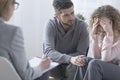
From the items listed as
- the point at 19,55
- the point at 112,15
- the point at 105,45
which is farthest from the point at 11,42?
the point at 112,15

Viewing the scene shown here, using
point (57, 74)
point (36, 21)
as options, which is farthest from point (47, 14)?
point (57, 74)

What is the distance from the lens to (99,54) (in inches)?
82.0

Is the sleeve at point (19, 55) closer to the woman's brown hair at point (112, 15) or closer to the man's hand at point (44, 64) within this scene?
the man's hand at point (44, 64)

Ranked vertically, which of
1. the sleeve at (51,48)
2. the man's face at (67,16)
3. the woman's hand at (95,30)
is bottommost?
the sleeve at (51,48)

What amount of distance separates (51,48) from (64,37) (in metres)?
0.16

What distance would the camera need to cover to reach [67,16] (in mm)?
2176

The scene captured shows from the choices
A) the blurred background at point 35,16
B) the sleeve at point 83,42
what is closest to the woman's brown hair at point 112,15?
the sleeve at point 83,42

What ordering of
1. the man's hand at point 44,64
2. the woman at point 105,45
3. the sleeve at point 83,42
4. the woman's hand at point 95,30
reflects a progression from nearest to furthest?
1. the man's hand at point 44,64
2. the woman at point 105,45
3. the woman's hand at point 95,30
4. the sleeve at point 83,42

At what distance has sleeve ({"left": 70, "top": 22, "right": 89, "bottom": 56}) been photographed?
2207 mm

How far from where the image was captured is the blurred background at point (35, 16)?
287 centimetres

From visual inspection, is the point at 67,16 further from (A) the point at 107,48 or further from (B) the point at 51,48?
(A) the point at 107,48

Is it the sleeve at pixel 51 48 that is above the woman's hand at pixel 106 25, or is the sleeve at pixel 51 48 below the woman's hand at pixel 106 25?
below

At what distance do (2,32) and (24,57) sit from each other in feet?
0.61

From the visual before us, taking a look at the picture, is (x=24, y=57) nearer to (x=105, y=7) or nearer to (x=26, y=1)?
(x=105, y=7)
